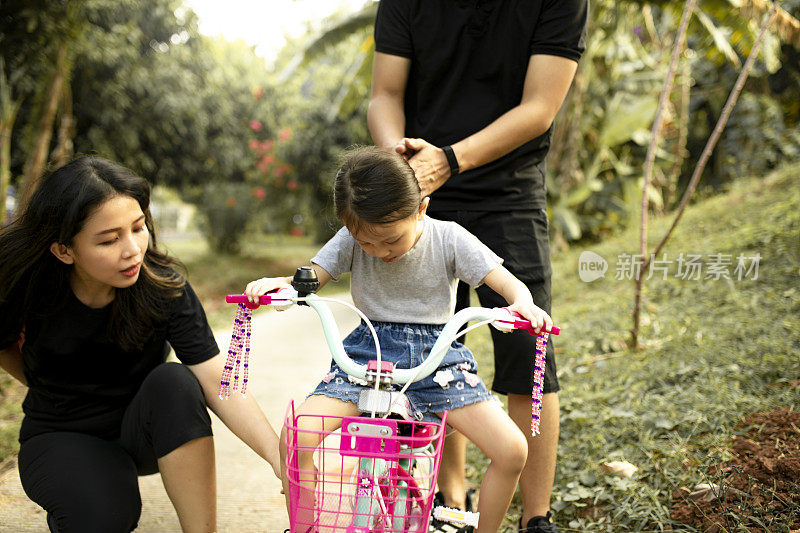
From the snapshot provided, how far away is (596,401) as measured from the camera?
11.3ft

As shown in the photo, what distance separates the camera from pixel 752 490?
7.20ft

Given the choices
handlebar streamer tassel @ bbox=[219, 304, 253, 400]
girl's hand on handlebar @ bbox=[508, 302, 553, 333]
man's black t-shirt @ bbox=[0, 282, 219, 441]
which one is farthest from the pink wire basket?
man's black t-shirt @ bbox=[0, 282, 219, 441]

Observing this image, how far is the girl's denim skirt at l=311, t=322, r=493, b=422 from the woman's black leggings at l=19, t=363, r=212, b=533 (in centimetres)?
56

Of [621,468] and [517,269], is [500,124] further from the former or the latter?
[621,468]

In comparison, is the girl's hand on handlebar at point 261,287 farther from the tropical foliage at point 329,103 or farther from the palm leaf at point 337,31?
the palm leaf at point 337,31

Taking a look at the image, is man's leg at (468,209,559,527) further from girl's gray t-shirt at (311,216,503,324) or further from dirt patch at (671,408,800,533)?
dirt patch at (671,408,800,533)

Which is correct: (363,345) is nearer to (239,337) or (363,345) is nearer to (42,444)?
(239,337)

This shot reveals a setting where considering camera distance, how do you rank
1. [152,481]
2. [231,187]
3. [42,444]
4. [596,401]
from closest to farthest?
[42,444] < [152,481] < [596,401] < [231,187]

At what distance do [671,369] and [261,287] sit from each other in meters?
2.64

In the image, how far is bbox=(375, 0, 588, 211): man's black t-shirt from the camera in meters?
2.16

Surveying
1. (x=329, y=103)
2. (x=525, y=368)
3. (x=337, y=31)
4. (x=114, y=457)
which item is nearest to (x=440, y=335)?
(x=525, y=368)

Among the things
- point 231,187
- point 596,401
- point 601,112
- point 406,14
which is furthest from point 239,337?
point 231,187

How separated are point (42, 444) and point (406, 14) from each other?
1.91 metres

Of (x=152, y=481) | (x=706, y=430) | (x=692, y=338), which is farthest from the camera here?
(x=692, y=338)
